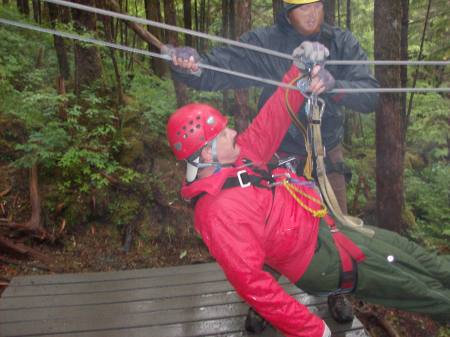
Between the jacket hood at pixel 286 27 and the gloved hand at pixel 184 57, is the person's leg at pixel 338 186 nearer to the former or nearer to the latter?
the jacket hood at pixel 286 27

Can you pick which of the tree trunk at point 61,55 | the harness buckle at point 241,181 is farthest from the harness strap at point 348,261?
the tree trunk at point 61,55

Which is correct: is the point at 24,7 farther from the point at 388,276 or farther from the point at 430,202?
the point at 388,276

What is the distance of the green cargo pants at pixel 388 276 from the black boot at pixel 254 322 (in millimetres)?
751

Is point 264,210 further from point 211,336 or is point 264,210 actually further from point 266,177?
point 211,336

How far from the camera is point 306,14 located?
288 cm

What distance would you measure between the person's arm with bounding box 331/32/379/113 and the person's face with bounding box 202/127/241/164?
31.7 inches

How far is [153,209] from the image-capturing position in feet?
20.8

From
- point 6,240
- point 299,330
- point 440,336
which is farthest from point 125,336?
point 440,336

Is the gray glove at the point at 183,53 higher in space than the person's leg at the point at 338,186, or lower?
higher

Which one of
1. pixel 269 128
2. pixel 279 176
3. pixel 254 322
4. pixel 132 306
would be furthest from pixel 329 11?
pixel 132 306

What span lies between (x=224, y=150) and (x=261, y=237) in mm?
569

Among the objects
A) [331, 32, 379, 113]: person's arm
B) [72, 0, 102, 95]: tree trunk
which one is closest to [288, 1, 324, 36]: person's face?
[331, 32, 379, 113]: person's arm

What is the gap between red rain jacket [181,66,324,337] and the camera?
87.6 inches

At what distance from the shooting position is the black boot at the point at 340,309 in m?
3.39
